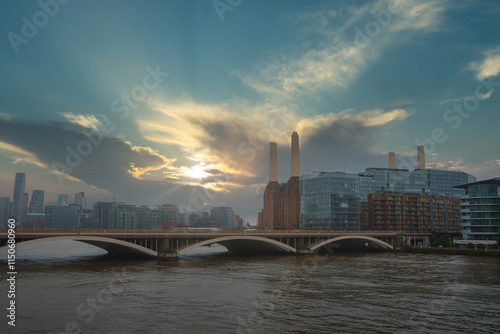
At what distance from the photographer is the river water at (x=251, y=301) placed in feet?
103

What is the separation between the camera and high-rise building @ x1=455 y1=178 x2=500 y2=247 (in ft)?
373

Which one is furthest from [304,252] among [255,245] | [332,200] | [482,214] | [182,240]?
[332,200]

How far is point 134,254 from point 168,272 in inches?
1111

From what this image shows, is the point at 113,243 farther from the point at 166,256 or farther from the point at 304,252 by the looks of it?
the point at 304,252

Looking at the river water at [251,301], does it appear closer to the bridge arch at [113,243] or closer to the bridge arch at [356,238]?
the bridge arch at [113,243]

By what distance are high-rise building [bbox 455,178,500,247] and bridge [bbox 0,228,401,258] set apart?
22597 millimetres

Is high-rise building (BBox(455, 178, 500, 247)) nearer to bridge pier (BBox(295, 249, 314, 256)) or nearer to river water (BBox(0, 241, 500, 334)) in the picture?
bridge pier (BBox(295, 249, 314, 256))

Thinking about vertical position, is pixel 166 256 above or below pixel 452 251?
above

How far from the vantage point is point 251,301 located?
41250 millimetres

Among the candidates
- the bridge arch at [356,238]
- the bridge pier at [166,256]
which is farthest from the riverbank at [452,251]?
the bridge pier at [166,256]

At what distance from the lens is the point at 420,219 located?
6590 inches

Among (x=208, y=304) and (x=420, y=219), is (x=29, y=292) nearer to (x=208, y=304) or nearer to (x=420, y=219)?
(x=208, y=304)

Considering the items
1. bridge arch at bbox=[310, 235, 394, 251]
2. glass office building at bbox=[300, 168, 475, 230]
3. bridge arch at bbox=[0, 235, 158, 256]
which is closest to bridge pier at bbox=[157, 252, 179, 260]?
bridge arch at bbox=[0, 235, 158, 256]

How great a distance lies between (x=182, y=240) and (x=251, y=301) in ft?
158
